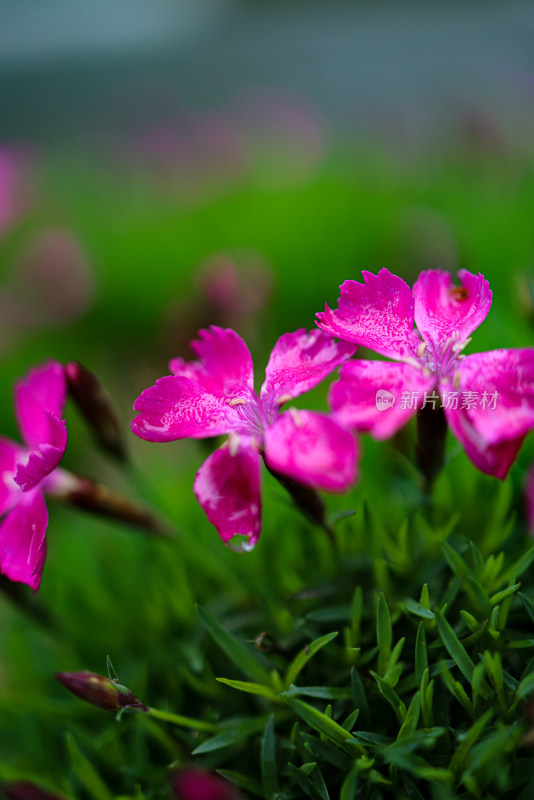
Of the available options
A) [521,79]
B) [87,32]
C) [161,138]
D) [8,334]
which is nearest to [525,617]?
[8,334]

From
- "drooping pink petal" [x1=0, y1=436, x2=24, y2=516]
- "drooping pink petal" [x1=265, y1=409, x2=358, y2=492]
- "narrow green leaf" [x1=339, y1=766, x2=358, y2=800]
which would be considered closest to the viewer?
"drooping pink petal" [x1=265, y1=409, x2=358, y2=492]

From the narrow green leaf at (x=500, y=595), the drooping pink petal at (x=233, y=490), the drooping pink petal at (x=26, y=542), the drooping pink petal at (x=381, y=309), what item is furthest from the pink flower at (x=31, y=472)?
the narrow green leaf at (x=500, y=595)

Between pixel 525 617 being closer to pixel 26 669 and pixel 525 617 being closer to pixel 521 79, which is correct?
pixel 26 669

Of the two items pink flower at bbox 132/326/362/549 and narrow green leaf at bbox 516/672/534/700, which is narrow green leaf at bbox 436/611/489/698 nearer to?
narrow green leaf at bbox 516/672/534/700

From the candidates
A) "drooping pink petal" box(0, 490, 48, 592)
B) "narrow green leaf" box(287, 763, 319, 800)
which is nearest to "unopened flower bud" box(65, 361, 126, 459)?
"drooping pink petal" box(0, 490, 48, 592)

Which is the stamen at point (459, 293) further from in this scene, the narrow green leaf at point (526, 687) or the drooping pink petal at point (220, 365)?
the narrow green leaf at point (526, 687)

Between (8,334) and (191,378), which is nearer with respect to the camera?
(191,378)
